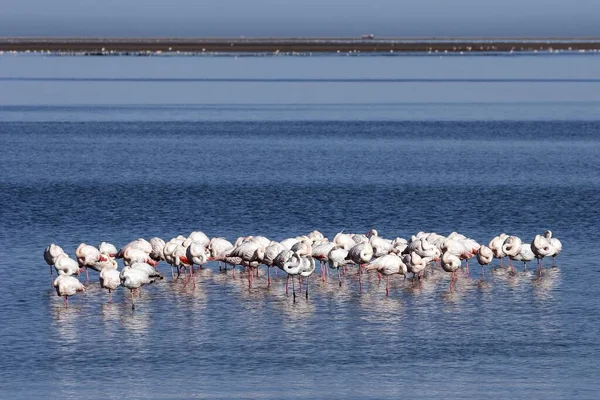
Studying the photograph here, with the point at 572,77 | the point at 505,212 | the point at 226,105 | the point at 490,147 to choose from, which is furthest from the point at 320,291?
the point at 572,77

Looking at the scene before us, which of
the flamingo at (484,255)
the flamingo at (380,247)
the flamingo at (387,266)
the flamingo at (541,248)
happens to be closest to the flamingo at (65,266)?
the flamingo at (387,266)

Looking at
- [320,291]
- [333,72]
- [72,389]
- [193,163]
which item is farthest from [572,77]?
[72,389]

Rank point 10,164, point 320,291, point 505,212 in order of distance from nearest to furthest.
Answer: point 320,291, point 505,212, point 10,164

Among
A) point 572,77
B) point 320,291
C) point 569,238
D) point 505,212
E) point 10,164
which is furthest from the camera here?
point 572,77

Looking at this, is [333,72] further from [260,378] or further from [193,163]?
[260,378]

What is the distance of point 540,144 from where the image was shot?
70.3 m

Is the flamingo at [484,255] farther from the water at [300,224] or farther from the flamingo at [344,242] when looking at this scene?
the flamingo at [344,242]

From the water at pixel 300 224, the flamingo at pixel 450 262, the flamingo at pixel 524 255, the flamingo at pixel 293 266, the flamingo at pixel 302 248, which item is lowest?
the water at pixel 300 224

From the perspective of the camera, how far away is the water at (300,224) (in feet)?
81.1

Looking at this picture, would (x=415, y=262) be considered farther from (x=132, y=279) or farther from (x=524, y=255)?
(x=132, y=279)

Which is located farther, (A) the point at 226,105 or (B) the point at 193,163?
(A) the point at 226,105

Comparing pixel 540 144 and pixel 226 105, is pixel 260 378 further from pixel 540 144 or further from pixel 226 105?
pixel 226 105

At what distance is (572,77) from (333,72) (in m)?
25.8

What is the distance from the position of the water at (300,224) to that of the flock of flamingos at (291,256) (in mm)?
545
